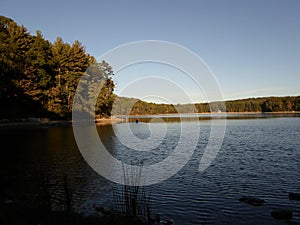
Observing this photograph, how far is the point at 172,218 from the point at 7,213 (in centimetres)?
532

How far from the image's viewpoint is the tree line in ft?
183

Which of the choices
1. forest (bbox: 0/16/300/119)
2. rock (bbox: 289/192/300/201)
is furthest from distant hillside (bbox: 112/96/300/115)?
rock (bbox: 289/192/300/201)

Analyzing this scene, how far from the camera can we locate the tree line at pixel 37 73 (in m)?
55.9

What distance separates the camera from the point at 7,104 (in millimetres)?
56375

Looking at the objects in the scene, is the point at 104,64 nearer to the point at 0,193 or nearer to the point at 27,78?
the point at 27,78

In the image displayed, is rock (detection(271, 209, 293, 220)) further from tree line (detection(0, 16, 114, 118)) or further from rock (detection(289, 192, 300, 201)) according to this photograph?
tree line (detection(0, 16, 114, 118))

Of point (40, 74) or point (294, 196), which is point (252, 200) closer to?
point (294, 196)

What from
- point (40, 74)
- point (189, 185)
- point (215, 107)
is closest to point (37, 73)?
point (40, 74)

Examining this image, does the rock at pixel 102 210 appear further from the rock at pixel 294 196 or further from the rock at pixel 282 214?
the rock at pixel 294 196

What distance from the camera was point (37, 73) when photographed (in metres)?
62.5

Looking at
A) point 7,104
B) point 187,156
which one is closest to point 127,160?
point 187,156

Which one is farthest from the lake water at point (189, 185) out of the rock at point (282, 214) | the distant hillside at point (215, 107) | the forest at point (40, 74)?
the distant hillside at point (215, 107)

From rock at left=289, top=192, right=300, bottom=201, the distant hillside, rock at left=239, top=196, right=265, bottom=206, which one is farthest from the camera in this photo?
the distant hillside

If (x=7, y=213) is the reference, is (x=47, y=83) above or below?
above
